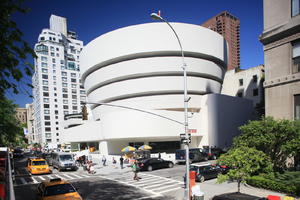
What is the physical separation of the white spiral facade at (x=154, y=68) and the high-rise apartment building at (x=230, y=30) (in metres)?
146

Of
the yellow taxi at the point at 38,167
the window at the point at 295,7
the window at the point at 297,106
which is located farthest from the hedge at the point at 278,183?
the yellow taxi at the point at 38,167

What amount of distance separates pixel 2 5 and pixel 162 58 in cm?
3933

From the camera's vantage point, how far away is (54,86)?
9712cm

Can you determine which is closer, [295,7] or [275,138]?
[275,138]

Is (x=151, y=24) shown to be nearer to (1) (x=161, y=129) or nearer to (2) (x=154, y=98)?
(2) (x=154, y=98)

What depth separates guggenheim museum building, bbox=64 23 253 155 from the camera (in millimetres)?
38750

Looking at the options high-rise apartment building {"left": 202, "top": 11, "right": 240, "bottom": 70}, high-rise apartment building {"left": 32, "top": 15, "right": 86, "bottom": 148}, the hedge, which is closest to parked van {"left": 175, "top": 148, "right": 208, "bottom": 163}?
the hedge

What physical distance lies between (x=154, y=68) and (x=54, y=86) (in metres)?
72.7

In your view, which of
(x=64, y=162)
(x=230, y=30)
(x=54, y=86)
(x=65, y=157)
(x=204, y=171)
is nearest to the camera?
(x=204, y=171)

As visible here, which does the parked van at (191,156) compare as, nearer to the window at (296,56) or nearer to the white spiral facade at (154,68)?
the white spiral facade at (154,68)

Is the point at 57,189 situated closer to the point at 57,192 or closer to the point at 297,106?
the point at 57,192

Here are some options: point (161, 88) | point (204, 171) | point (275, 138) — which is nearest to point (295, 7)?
point (275, 138)

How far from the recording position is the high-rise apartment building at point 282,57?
17.7 meters

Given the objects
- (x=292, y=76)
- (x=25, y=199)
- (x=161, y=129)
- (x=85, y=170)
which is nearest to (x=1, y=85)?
(x=25, y=199)
